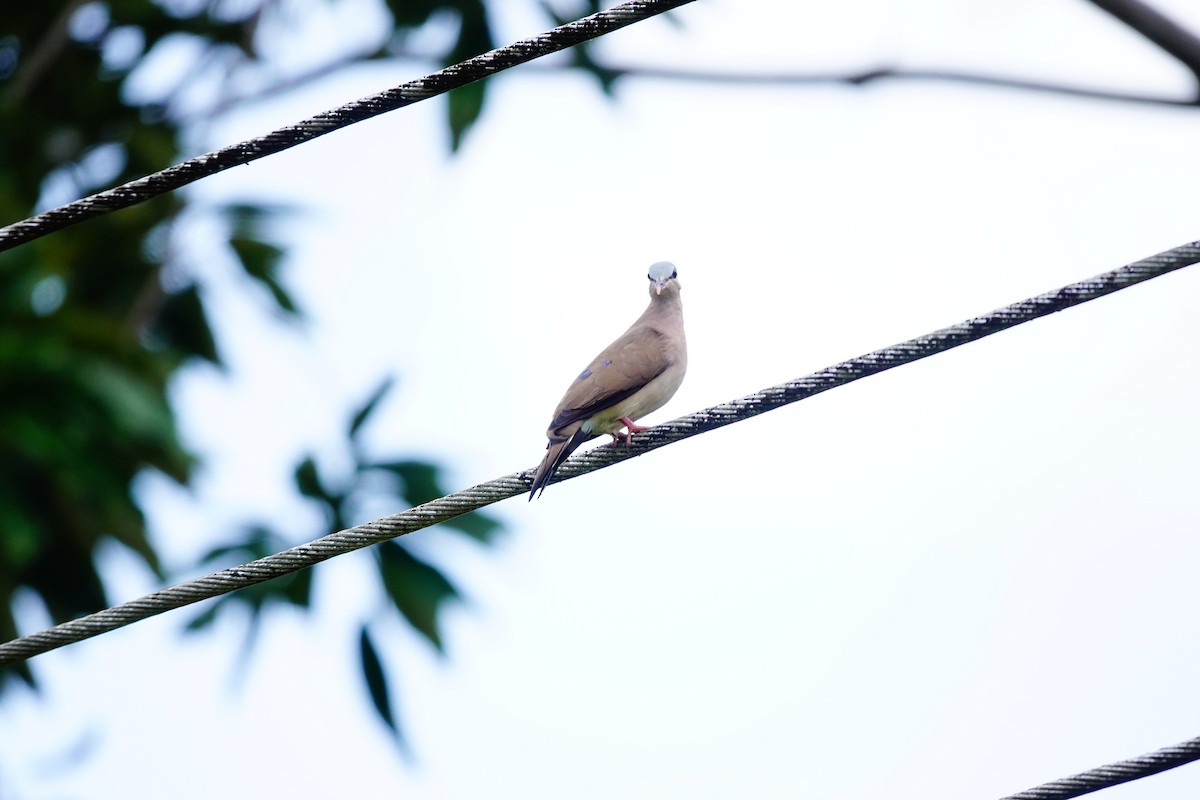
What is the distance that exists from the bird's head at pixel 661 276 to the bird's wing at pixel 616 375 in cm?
44

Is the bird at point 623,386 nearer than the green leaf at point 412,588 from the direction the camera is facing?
Yes

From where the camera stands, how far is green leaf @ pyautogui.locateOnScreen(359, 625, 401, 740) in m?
15.1

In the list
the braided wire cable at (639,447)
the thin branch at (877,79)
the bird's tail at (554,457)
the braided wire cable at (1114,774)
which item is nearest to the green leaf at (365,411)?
the thin branch at (877,79)

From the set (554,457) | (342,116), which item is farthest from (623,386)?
(342,116)

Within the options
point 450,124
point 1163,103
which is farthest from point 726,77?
point 450,124

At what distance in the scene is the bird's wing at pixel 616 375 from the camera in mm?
6332

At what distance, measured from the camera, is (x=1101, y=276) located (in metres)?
4.18

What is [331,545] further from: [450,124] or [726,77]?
[450,124]

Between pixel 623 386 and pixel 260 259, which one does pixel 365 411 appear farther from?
pixel 623 386

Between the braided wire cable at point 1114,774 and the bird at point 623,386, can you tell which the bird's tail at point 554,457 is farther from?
the braided wire cable at point 1114,774

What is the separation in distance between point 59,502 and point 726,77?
908 cm

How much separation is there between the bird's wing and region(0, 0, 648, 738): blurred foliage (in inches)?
240

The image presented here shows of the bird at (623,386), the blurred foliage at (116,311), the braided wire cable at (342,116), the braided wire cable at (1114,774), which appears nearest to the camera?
the braided wire cable at (1114,774)

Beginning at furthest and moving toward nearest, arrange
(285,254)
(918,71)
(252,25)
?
(285,254) → (252,25) → (918,71)
